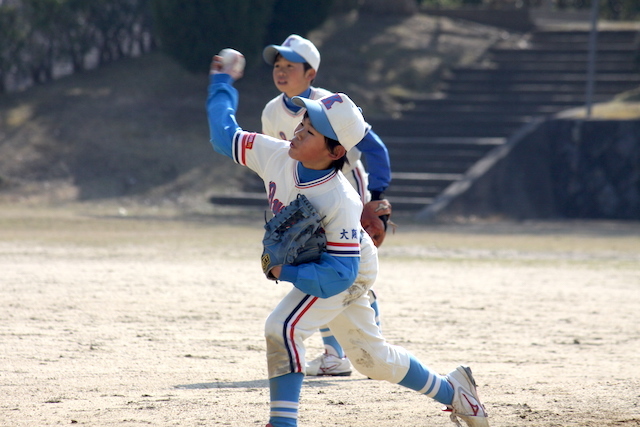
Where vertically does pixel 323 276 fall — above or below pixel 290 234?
below

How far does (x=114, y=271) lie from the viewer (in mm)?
9094

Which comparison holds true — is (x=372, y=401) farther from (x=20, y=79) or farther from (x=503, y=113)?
(x=20, y=79)

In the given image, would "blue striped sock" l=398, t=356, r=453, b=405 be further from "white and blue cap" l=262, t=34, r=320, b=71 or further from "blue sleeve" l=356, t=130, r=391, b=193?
"white and blue cap" l=262, t=34, r=320, b=71

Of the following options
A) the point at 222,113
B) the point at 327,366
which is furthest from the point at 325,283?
the point at 327,366

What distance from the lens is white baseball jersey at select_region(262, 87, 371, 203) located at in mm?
5660

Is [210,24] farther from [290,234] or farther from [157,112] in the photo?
[290,234]

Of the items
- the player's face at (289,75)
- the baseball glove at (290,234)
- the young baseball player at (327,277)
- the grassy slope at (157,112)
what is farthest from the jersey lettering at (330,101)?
the grassy slope at (157,112)

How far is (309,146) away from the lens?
13.0 feet

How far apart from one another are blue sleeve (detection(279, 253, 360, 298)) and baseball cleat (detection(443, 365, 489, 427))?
88 cm

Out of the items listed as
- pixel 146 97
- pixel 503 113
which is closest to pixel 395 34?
pixel 503 113

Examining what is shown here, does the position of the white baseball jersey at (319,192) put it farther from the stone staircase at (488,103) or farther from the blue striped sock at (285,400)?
the stone staircase at (488,103)

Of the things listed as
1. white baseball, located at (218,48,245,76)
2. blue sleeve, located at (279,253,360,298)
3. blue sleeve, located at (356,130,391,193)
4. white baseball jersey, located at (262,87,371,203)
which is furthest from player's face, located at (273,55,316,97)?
blue sleeve, located at (279,253,360,298)

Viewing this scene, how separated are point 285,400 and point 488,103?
689 inches

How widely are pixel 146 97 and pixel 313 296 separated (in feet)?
57.0
